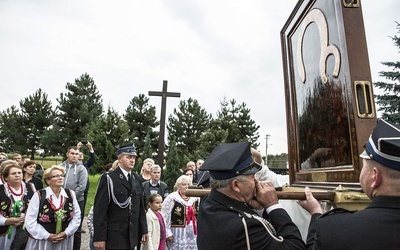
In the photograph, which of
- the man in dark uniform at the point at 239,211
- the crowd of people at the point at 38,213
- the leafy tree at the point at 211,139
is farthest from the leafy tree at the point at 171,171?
the man in dark uniform at the point at 239,211

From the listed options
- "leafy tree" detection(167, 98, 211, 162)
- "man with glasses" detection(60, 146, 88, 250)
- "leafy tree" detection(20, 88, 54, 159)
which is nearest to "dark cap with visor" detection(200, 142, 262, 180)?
"man with glasses" detection(60, 146, 88, 250)

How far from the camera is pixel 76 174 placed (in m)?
7.61

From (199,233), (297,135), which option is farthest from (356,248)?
(297,135)

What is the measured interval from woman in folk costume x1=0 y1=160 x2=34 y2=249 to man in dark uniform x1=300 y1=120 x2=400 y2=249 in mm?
4880

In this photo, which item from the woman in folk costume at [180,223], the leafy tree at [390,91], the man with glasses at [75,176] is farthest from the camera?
the leafy tree at [390,91]

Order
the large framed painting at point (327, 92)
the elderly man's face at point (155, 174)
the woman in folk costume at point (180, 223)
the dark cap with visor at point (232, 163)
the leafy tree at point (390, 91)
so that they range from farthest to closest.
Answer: the leafy tree at point (390, 91) → the elderly man's face at point (155, 174) → the woman in folk costume at point (180, 223) → the dark cap with visor at point (232, 163) → the large framed painting at point (327, 92)

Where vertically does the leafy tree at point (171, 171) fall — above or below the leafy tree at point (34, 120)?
below

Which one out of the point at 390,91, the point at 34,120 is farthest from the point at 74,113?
the point at 390,91

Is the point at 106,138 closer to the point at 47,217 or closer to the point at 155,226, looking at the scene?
the point at 155,226

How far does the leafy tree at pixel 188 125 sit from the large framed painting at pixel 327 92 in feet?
98.9

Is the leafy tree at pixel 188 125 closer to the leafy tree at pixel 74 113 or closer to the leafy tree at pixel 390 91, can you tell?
the leafy tree at pixel 74 113

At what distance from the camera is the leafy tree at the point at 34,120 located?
120 ft

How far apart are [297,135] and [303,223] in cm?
61

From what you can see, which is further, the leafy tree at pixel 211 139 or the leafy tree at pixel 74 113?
the leafy tree at pixel 74 113
